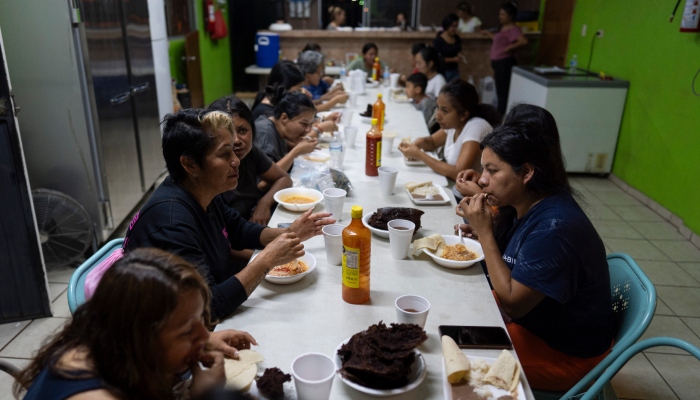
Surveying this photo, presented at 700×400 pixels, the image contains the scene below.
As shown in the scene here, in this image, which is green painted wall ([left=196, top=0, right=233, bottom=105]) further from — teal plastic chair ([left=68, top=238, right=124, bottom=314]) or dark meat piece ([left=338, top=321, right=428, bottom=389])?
dark meat piece ([left=338, top=321, right=428, bottom=389])

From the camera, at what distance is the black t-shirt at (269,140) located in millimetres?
3049

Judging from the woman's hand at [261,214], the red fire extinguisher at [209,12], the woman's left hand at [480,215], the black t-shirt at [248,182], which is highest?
the red fire extinguisher at [209,12]

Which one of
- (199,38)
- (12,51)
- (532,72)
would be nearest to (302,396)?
(12,51)

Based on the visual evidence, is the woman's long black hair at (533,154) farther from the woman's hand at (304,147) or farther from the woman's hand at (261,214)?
the woman's hand at (304,147)

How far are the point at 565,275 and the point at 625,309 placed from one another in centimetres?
30

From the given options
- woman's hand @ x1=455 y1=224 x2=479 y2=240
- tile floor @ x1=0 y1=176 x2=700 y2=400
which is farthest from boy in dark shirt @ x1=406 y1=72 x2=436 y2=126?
woman's hand @ x1=455 y1=224 x2=479 y2=240

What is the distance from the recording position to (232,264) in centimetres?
216

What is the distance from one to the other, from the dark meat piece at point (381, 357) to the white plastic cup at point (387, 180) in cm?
129

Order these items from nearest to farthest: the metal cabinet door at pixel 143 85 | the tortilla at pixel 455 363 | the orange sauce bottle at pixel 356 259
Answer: the tortilla at pixel 455 363, the orange sauce bottle at pixel 356 259, the metal cabinet door at pixel 143 85

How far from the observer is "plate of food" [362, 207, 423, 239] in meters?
1.99

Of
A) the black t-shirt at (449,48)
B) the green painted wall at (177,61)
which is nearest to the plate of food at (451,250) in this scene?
the green painted wall at (177,61)

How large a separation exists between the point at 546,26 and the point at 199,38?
18.0 ft

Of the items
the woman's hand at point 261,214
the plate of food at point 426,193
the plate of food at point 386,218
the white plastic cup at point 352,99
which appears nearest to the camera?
the plate of food at point 386,218

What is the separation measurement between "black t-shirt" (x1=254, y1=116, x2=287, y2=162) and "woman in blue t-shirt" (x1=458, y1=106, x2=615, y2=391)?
1.56m
